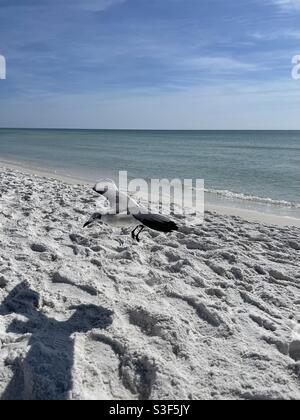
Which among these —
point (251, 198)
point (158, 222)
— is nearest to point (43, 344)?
point (158, 222)

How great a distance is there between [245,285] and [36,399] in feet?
10.3

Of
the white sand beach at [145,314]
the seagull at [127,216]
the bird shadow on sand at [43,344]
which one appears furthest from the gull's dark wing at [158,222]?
the bird shadow on sand at [43,344]

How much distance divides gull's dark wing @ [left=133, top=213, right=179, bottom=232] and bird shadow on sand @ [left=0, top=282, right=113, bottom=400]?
103 cm

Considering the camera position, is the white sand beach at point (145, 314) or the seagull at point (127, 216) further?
the seagull at point (127, 216)

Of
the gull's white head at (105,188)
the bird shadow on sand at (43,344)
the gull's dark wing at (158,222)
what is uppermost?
the gull's white head at (105,188)

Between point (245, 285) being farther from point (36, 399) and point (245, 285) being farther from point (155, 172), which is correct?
point (155, 172)

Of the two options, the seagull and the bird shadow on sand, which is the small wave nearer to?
the seagull

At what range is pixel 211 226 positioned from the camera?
8.17 m

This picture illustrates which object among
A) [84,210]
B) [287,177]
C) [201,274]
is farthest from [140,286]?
[287,177]

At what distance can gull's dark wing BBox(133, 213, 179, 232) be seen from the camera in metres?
4.35

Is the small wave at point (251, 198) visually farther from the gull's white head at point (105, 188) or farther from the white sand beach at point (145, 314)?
the gull's white head at point (105, 188)

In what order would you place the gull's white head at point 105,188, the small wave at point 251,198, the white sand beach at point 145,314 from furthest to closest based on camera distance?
1. the small wave at point 251,198
2. the gull's white head at point 105,188
3. the white sand beach at point 145,314

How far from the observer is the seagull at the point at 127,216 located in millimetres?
4398

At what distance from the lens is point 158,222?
442 centimetres
